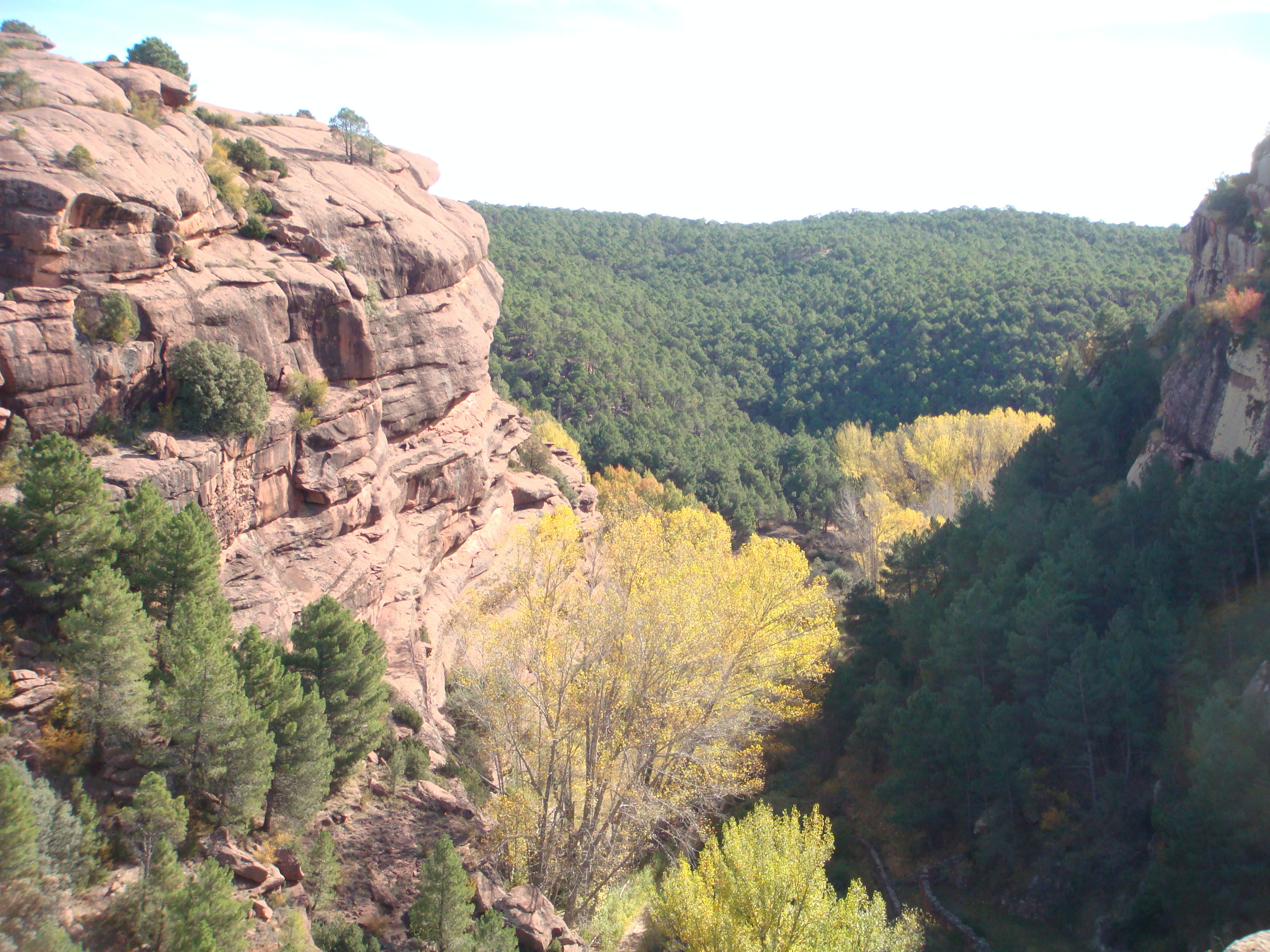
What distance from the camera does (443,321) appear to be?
113 ft

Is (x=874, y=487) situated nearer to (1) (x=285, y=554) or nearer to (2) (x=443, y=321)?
(2) (x=443, y=321)

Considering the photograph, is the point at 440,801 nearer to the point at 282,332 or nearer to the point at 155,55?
the point at 282,332

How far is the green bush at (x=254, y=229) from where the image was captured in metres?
27.6

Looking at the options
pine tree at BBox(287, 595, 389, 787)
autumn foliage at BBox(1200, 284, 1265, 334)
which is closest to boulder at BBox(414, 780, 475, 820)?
pine tree at BBox(287, 595, 389, 787)

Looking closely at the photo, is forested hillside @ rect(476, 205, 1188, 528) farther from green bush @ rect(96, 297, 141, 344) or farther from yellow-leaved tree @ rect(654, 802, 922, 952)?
green bush @ rect(96, 297, 141, 344)

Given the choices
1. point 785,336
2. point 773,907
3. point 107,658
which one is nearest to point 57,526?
point 107,658

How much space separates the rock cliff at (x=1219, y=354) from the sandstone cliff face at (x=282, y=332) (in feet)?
97.0

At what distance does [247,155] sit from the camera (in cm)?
2970

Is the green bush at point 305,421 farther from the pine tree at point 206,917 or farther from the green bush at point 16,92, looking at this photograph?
the pine tree at point 206,917

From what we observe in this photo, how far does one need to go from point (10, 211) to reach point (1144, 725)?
32.8 metres

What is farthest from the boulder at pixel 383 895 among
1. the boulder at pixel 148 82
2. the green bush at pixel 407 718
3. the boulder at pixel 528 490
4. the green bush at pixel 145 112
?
the boulder at pixel 528 490

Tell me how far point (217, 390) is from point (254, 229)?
7.57 metres

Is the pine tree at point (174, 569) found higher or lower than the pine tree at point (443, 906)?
higher

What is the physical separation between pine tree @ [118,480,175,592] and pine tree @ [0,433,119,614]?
497 mm
